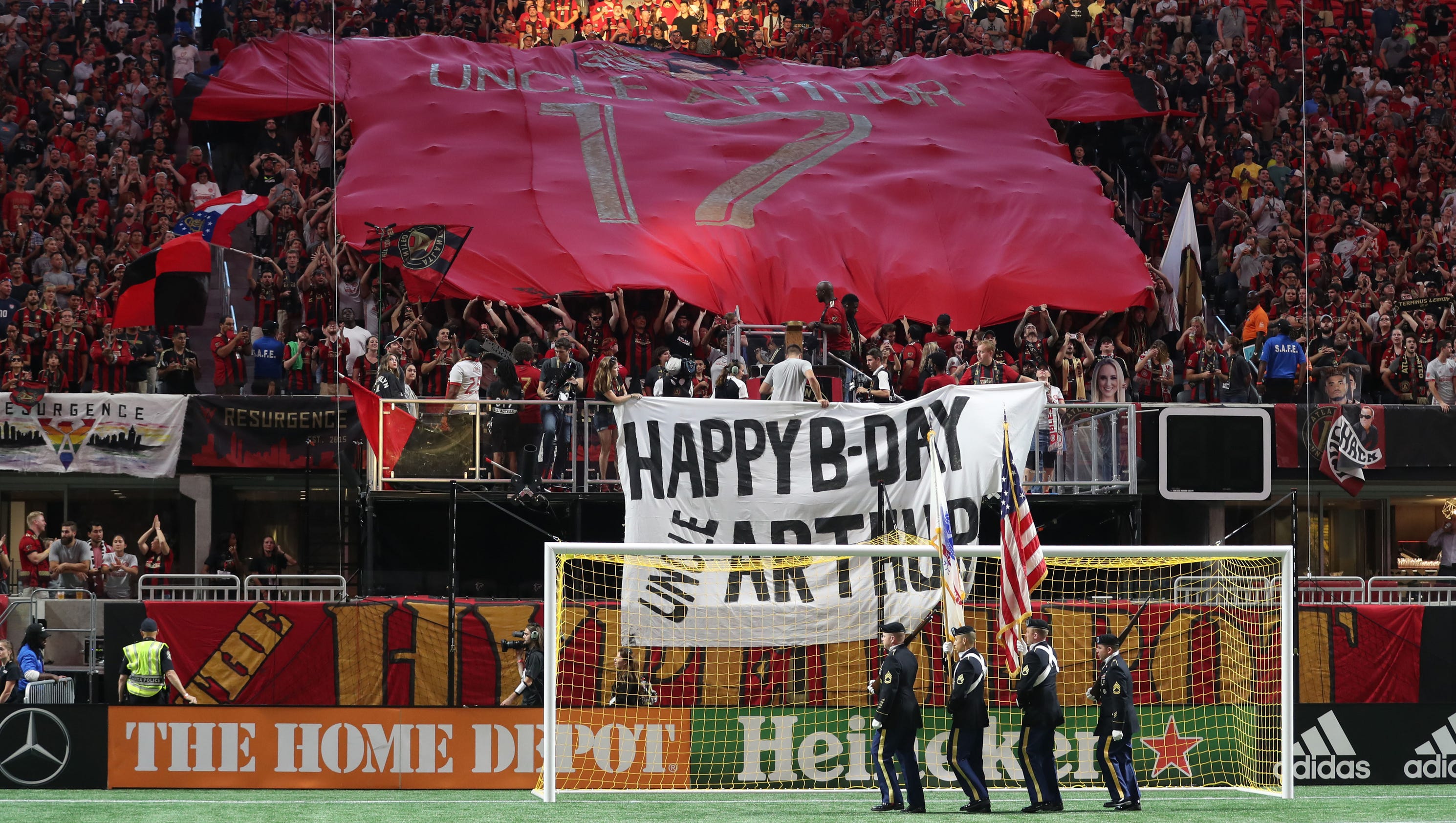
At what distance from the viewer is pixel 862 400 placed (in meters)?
18.6

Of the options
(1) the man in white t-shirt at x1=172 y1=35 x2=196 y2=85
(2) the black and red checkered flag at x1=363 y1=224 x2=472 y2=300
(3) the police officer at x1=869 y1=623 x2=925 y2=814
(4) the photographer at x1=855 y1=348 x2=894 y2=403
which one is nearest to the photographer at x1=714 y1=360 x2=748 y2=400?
(4) the photographer at x1=855 y1=348 x2=894 y2=403

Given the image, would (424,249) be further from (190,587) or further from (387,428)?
(190,587)

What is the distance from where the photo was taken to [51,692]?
1711cm

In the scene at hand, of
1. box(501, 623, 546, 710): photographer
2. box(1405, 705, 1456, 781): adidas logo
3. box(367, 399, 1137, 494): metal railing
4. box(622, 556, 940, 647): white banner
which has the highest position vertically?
box(367, 399, 1137, 494): metal railing

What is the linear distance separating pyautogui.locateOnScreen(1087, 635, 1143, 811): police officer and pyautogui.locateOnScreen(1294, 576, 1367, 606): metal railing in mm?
5331

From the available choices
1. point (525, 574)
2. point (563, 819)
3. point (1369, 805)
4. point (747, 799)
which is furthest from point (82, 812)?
point (1369, 805)

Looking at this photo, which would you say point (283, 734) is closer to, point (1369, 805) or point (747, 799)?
point (747, 799)

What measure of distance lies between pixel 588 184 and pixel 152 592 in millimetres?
8643

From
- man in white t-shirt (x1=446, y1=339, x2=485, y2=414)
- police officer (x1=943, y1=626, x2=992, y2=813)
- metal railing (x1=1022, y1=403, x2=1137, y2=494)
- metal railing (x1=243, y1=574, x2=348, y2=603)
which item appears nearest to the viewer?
police officer (x1=943, y1=626, x2=992, y2=813)

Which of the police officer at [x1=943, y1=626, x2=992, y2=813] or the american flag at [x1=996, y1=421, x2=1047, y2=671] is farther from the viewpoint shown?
the american flag at [x1=996, y1=421, x2=1047, y2=671]

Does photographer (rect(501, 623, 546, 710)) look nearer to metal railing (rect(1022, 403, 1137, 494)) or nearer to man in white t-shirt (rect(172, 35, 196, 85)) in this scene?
metal railing (rect(1022, 403, 1137, 494))

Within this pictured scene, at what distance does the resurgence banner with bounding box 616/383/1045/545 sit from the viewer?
17609 millimetres

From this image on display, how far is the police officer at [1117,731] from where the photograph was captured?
45.1ft

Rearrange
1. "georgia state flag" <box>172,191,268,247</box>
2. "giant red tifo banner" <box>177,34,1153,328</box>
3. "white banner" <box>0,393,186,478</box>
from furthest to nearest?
"giant red tifo banner" <box>177,34,1153,328</box>, "georgia state flag" <box>172,191,268,247</box>, "white banner" <box>0,393,186,478</box>
